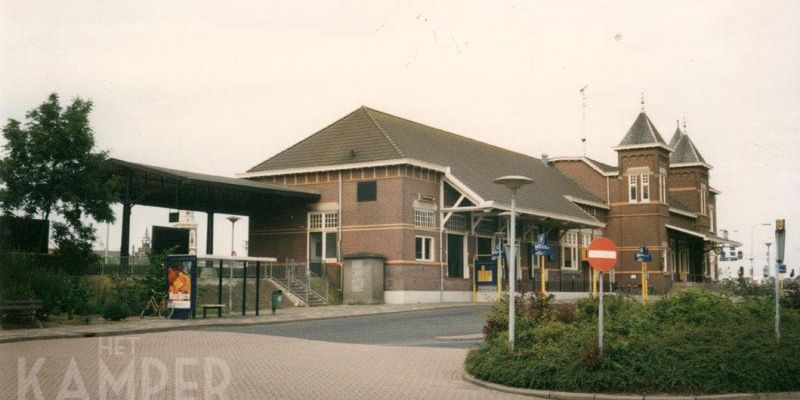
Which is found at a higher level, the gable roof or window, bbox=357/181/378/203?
the gable roof

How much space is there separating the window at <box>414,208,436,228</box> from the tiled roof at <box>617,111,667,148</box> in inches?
933

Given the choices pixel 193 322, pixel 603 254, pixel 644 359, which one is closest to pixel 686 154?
pixel 193 322

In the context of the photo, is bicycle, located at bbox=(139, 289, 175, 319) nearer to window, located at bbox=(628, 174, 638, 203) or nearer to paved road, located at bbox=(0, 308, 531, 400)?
paved road, located at bbox=(0, 308, 531, 400)

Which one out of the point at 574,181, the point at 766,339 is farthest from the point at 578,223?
the point at 766,339

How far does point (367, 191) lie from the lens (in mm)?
39156

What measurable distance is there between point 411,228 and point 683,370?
26.1m

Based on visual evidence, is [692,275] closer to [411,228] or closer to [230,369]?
[411,228]

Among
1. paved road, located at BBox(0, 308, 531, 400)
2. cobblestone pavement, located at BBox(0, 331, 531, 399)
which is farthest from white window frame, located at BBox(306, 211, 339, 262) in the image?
cobblestone pavement, located at BBox(0, 331, 531, 399)

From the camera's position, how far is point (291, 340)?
2041cm

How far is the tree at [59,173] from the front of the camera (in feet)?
96.1

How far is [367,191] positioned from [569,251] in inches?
760

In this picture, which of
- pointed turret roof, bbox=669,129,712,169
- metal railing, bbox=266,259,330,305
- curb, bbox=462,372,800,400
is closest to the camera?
curb, bbox=462,372,800,400

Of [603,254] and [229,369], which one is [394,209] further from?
[603,254]

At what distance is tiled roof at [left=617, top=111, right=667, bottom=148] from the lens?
2263 inches
